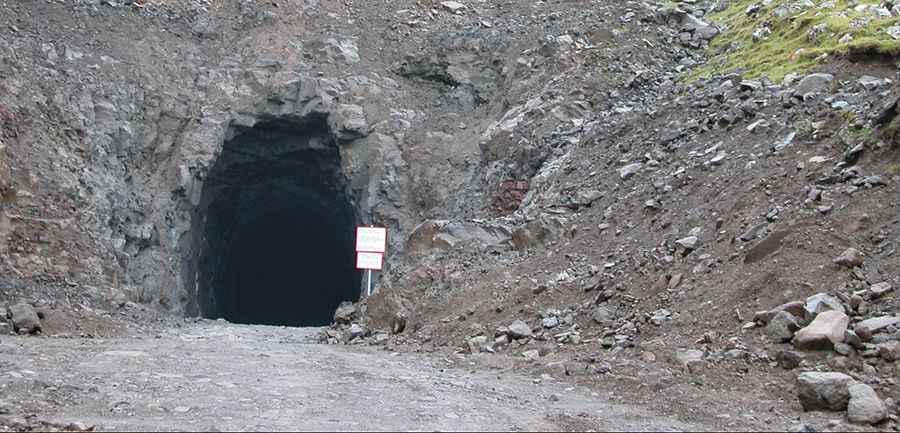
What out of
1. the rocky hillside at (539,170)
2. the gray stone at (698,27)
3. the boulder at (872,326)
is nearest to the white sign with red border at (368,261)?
the rocky hillside at (539,170)

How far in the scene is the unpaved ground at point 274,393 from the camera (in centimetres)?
805

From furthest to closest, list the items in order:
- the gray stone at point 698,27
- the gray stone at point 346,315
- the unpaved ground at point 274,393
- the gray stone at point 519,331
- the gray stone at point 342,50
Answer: the gray stone at point 342,50, the gray stone at point 698,27, the gray stone at point 346,315, the gray stone at point 519,331, the unpaved ground at point 274,393

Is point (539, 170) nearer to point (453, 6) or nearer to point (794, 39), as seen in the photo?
point (794, 39)

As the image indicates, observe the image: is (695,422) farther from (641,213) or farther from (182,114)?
(182,114)

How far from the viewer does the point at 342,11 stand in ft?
92.2

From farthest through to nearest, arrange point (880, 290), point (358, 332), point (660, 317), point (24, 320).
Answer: point (358, 332) → point (24, 320) → point (660, 317) → point (880, 290)

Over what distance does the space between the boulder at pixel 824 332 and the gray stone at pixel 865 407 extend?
1116 mm

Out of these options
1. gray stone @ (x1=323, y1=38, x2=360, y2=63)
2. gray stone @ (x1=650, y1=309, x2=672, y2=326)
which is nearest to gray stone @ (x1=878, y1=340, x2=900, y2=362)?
gray stone @ (x1=650, y1=309, x2=672, y2=326)

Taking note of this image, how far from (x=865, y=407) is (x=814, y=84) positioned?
9.14 metres

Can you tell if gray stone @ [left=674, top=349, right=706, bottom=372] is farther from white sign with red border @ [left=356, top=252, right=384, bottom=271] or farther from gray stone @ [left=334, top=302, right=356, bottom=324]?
white sign with red border @ [left=356, top=252, right=384, bottom=271]

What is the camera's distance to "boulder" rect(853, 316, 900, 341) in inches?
376

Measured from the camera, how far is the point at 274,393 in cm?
960

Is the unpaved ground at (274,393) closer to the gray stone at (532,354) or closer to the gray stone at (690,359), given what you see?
the gray stone at (532,354)

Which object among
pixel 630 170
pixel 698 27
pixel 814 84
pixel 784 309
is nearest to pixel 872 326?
pixel 784 309
